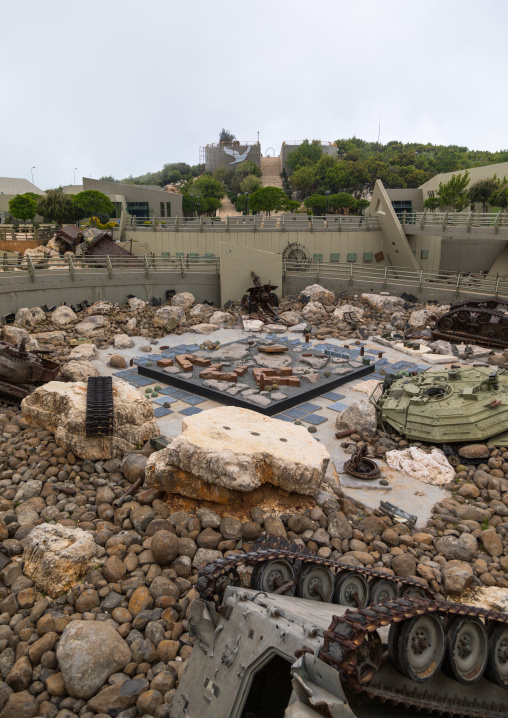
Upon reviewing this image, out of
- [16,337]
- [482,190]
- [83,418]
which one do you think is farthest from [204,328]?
[482,190]

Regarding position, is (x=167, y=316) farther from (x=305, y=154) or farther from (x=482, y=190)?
(x=305, y=154)

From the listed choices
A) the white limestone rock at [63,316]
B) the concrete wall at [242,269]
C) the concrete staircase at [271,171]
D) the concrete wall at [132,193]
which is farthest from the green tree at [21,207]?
the concrete staircase at [271,171]

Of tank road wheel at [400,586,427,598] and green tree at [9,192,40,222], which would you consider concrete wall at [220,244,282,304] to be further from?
green tree at [9,192,40,222]

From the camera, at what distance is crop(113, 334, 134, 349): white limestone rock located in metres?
15.3

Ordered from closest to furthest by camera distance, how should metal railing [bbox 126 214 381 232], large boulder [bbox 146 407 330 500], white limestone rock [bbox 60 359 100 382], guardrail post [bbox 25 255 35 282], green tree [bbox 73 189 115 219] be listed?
large boulder [bbox 146 407 330 500] → white limestone rock [bbox 60 359 100 382] → guardrail post [bbox 25 255 35 282] → metal railing [bbox 126 214 381 232] → green tree [bbox 73 189 115 219]

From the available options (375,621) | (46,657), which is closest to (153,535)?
(46,657)

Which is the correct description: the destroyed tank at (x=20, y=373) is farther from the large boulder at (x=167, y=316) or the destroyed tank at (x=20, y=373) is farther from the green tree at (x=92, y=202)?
the green tree at (x=92, y=202)

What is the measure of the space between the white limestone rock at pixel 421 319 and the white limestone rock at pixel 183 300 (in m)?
8.24

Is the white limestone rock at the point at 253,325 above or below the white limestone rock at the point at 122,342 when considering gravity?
above

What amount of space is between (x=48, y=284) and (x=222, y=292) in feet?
21.3

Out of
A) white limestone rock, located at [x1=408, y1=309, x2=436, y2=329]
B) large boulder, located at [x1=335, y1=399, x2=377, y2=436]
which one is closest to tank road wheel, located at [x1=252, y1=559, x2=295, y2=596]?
large boulder, located at [x1=335, y1=399, x2=377, y2=436]

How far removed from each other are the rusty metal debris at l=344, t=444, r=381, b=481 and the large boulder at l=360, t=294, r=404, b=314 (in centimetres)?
1118

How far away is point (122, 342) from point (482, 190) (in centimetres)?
3171

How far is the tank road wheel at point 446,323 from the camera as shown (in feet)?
52.7
